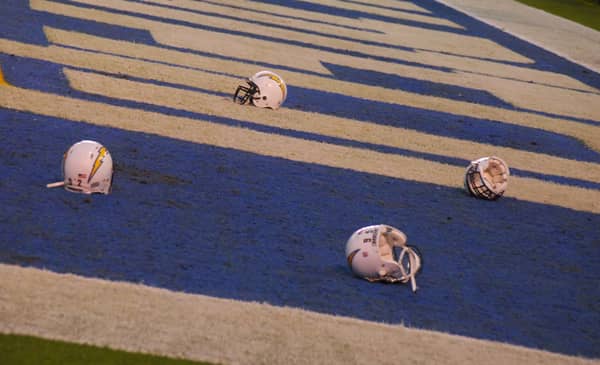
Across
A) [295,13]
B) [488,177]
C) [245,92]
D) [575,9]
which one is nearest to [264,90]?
[245,92]

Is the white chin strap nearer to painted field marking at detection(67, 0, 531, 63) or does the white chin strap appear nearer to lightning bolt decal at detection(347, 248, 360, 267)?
lightning bolt decal at detection(347, 248, 360, 267)

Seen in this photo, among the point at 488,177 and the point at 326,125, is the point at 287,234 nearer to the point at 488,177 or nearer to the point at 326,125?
the point at 488,177

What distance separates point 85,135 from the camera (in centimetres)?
604

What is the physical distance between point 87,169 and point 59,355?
5.93 ft

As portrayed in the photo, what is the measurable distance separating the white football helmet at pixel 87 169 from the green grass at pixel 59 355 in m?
1.70

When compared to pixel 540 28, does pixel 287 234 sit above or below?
above

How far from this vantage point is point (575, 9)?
22.5 meters

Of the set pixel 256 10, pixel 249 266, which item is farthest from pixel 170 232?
pixel 256 10

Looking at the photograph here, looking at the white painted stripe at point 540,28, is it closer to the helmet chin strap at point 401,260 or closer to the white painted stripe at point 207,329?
the helmet chin strap at point 401,260

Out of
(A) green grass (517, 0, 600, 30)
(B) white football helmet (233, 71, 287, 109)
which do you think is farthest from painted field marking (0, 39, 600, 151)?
(A) green grass (517, 0, 600, 30)

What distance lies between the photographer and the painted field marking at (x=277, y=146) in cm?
642

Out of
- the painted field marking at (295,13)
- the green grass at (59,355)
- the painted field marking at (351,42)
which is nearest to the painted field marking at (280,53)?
the painted field marking at (351,42)

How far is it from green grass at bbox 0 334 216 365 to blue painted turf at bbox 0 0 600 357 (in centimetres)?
71

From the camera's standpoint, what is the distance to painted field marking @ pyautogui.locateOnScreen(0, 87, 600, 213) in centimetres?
642
